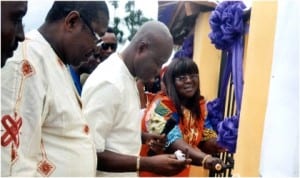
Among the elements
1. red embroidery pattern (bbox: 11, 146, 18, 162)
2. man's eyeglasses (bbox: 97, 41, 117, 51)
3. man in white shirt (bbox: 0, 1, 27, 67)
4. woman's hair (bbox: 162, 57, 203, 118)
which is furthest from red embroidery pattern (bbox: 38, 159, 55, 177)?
man's eyeglasses (bbox: 97, 41, 117, 51)

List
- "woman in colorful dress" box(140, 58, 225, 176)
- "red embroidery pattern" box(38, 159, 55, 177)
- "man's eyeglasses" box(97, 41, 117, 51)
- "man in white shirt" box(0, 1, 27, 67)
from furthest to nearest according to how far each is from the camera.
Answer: "man's eyeglasses" box(97, 41, 117, 51) < "woman in colorful dress" box(140, 58, 225, 176) < "red embroidery pattern" box(38, 159, 55, 177) < "man in white shirt" box(0, 1, 27, 67)

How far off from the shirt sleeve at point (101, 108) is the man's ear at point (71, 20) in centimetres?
39

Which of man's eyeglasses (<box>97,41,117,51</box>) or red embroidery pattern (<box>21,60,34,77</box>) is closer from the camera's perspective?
red embroidery pattern (<box>21,60,34,77</box>)

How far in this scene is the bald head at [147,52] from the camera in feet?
7.51

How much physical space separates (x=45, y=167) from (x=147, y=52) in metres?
0.87

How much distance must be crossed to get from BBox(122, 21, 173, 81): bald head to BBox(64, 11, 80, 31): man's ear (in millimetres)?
566

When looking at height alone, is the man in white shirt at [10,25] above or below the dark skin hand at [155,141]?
above

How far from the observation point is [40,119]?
1494 mm

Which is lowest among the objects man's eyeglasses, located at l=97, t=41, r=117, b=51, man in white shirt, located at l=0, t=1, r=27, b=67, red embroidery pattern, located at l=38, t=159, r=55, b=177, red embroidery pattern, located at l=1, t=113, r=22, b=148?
red embroidery pattern, located at l=38, t=159, r=55, b=177

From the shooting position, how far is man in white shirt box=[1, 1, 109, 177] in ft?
4.69

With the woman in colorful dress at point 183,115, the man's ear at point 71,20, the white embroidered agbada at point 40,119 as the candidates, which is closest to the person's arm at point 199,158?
the woman in colorful dress at point 183,115

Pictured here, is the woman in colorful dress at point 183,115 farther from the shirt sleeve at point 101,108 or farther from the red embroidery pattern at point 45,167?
the red embroidery pattern at point 45,167

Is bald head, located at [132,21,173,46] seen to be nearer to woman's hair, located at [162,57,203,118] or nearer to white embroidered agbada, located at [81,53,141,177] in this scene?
white embroidered agbada, located at [81,53,141,177]

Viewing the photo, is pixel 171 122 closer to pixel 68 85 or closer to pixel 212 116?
pixel 212 116
